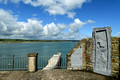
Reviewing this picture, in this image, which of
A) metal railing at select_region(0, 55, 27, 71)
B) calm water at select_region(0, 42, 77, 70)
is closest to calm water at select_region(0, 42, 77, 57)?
calm water at select_region(0, 42, 77, 70)

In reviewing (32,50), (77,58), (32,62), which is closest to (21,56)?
(32,62)

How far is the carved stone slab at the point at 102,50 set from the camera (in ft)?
20.4

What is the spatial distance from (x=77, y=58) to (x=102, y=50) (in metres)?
2.27

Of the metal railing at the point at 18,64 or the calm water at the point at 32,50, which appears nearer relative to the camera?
the metal railing at the point at 18,64

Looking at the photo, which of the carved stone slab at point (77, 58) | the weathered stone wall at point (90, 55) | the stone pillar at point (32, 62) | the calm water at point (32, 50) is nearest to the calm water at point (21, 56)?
the calm water at point (32, 50)

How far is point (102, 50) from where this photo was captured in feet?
21.5

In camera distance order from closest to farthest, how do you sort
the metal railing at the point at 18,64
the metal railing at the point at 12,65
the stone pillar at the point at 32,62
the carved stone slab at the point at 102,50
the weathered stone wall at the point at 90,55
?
the weathered stone wall at the point at 90,55 → the carved stone slab at the point at 102,50 → the stone pillar at the point at 32,62 → the metal railing at the point at 12,65 → the metal railing at the point at 18,64

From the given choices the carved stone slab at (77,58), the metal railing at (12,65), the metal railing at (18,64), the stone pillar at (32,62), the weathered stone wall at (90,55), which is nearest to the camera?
the weathered stone wall at (90,55)

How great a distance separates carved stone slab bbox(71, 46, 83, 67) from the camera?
7465 millimetres

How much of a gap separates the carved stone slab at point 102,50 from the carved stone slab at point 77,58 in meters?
1.22

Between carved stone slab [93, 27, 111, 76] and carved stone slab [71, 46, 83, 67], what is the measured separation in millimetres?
1222

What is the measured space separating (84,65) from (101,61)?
1.58 metres

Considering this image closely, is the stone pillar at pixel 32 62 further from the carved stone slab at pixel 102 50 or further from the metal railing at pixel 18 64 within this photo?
the carved stone slab at pixel 102 50

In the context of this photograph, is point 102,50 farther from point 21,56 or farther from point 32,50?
point 32,50
